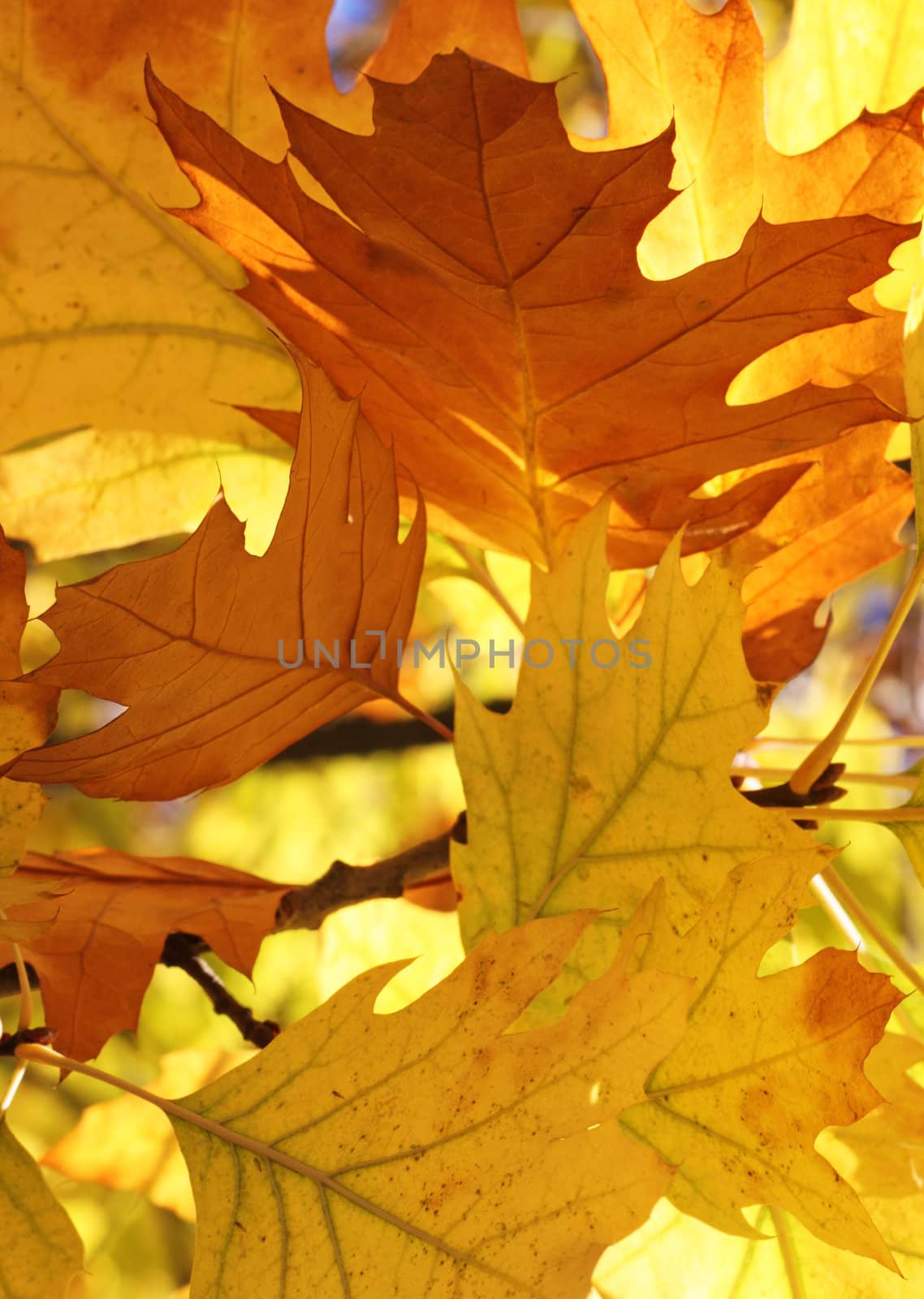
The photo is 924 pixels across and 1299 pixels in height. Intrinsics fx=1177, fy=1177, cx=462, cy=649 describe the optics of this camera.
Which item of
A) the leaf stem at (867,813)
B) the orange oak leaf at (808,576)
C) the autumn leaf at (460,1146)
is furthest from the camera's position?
the orange oak leaf at (808,576)

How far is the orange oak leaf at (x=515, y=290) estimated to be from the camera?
14.1 inches

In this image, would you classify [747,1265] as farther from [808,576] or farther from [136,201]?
[136,201]

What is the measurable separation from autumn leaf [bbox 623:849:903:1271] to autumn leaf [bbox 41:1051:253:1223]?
395mm

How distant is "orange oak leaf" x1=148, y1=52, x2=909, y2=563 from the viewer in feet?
1.17

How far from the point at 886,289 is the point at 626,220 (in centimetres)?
23

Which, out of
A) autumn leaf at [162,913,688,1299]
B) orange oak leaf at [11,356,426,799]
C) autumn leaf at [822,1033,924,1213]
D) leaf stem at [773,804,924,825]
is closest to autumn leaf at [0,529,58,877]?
orange oak leaf at [11,356,426,799]

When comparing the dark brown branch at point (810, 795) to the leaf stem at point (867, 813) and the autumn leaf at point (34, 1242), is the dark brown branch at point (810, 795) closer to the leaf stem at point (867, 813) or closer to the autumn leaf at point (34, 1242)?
the leaf stem at point (867, 813)

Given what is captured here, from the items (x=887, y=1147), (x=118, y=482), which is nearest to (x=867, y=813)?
(x=887, y=1147)

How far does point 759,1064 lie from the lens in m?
0.39

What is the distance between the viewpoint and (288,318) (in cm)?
43

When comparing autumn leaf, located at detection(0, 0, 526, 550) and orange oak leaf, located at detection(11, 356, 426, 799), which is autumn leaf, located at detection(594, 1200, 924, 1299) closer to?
orange oak leaf, located at detection(11, 356, 426, 799)

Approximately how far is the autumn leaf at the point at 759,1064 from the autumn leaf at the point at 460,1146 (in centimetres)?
4

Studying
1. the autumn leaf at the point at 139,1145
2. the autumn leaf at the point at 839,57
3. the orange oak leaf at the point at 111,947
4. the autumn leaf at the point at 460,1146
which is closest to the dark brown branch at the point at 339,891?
the orange oak leaf at the point at 111,947

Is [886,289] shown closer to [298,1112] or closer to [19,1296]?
[298,1112]
